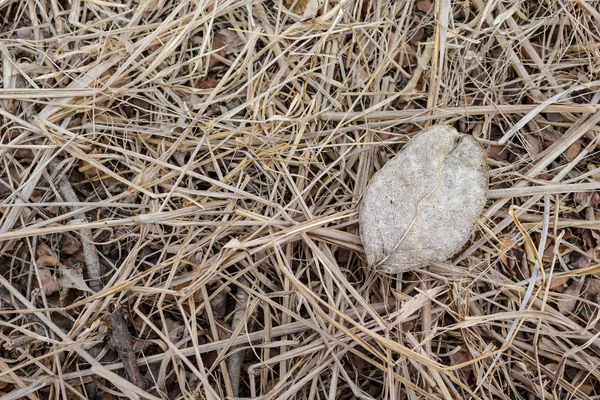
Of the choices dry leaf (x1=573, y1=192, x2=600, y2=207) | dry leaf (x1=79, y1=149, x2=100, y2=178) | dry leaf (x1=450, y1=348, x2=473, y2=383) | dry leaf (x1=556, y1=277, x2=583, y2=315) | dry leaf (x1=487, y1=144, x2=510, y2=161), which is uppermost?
dry leaf (x1=487, y1=144, x2=510, y2=161)

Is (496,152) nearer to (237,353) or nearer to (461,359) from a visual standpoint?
(461,359)

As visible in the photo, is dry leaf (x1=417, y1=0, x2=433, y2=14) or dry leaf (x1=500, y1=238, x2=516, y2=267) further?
dry leaf (x1=417, y1=0, x2=433, y2=14)

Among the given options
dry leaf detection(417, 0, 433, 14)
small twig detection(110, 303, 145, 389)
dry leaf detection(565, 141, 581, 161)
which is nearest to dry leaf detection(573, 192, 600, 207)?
dry leaf detection(565, 141, 581, 161)

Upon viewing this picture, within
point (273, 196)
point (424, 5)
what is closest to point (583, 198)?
point (424, 5)

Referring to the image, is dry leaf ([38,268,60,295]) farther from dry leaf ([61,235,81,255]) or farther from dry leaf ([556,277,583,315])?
dry leaf ([556,277,583,315])

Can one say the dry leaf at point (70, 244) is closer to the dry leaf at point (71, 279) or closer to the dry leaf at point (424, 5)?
the dry leaf at point (71, 279)

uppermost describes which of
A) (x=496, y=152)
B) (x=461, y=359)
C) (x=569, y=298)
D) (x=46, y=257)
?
(x=496, y=152)

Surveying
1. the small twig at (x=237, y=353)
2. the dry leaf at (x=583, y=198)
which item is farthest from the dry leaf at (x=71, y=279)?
the dry leaf at (x=583, y=198)
